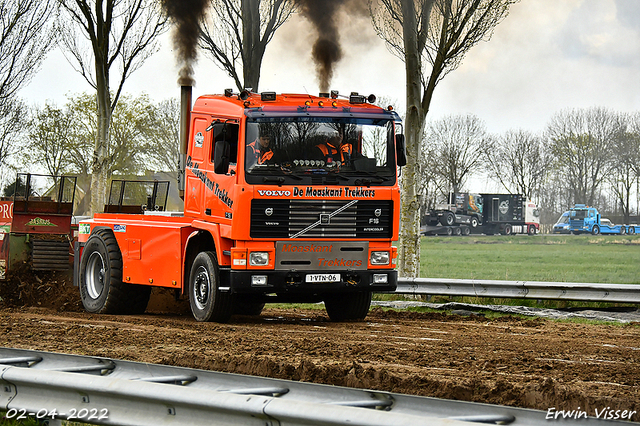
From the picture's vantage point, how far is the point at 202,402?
4.21 metres

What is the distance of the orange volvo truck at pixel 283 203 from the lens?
1088 centimetres

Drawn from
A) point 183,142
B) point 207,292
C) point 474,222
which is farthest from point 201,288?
point 474,222

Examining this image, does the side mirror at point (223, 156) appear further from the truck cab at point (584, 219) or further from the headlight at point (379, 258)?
the truck cab at point (584, 219)

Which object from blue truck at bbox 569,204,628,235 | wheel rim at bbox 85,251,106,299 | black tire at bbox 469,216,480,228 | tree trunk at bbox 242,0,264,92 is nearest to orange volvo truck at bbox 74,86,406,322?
wheel rim at bbox 85,251,106,299

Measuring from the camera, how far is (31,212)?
15375 mm

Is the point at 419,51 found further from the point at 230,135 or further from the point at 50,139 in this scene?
the point at 50,139

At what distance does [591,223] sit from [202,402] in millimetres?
67168

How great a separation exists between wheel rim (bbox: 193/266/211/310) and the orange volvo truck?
17mm

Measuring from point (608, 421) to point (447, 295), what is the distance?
36.1 feet

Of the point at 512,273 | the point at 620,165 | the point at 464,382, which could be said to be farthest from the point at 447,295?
the point at 620,165

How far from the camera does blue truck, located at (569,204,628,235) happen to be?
67062mm

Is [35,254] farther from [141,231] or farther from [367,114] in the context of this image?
[367,114]

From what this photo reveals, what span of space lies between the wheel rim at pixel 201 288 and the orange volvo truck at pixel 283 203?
2cm

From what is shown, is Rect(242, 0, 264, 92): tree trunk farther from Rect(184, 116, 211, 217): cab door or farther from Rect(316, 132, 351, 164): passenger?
Rect(316, 132, 351, 164): passenger
